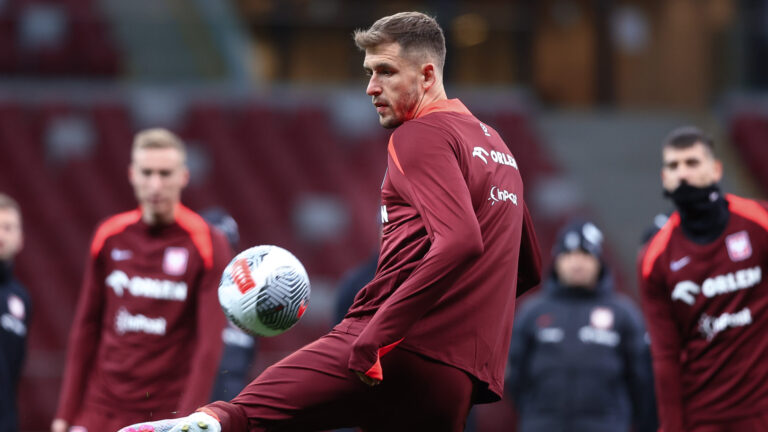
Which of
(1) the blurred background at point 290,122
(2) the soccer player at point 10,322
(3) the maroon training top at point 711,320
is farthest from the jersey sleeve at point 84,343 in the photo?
(1) the blurred background at point 290,122

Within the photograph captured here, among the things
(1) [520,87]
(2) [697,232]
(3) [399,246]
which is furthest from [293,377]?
(1) [520,87]

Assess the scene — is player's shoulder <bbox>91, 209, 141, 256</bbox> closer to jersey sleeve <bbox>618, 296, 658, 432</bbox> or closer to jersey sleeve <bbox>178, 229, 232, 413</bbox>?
jersey sleeve <bbox>178, 229, 232, 413</bbox>

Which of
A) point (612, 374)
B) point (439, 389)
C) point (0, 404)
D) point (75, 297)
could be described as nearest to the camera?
point (439, 389)

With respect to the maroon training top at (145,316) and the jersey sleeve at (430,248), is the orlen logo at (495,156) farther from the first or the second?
the maroon training top at (145,316)

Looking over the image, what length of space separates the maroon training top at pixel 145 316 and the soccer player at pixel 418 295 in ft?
6.33

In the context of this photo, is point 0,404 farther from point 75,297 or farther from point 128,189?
point 128,189

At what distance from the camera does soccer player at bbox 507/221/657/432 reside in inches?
298

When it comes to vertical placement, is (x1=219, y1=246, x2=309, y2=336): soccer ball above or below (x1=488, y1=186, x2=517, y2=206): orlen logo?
below

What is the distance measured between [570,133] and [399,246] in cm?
1264

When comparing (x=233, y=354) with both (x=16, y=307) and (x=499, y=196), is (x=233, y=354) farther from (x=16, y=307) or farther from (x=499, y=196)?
(x=499, y=196)

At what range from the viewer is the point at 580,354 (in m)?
7.64

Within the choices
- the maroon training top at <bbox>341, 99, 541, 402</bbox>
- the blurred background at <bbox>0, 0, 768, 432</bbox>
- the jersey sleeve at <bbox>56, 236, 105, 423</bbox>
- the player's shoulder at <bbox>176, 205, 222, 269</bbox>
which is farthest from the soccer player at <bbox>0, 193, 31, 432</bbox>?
the blurred background at <bbox>0, 0, 768, 432</bbox>

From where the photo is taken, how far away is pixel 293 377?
4203 millimetres

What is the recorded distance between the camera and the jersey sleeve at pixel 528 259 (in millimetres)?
4723
